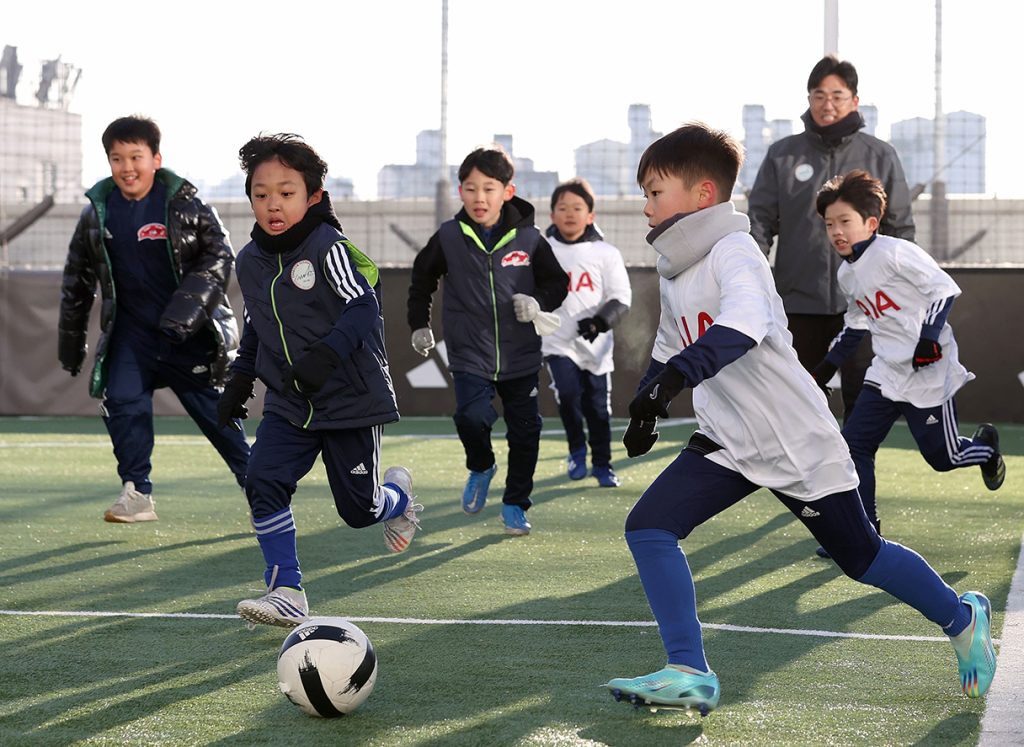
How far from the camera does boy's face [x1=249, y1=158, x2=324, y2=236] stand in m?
5.15

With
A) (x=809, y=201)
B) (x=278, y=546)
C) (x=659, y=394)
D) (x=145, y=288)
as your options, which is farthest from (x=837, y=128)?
(x=659, y=394)

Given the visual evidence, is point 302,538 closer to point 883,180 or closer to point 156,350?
point 156,350

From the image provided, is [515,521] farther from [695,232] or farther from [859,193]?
[695,232]

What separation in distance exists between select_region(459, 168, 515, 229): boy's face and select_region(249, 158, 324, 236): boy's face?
2.17m

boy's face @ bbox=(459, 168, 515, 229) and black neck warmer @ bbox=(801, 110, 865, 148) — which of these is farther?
black neck warmer @ bbox=(801, 110, 865, 148)

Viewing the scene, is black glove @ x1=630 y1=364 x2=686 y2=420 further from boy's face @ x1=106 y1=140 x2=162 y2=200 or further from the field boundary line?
boy's face @ x1=106 y1=140 x2=162 y2=200

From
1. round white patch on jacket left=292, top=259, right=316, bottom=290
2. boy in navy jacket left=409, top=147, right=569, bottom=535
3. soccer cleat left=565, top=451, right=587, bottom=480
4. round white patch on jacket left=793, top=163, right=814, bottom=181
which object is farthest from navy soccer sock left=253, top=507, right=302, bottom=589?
soccer cleat left=565, top=451, right=587, bottom=480

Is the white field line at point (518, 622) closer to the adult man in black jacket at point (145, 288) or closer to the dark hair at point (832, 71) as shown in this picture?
the adult man in black jacket at point (145, 288)

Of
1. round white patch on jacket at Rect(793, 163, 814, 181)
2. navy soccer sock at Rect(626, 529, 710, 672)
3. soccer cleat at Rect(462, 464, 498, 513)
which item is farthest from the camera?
round white patch on jacket at Rect(793, 163, 814, 181)

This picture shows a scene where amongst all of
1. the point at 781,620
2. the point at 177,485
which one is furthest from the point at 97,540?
the point at 781,620

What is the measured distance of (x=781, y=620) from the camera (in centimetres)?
520

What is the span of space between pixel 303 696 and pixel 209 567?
2.59 m

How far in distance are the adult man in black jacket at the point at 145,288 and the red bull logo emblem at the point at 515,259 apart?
4.47ft

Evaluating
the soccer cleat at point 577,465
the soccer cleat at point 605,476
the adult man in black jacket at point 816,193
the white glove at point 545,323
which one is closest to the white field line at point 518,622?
the white glove at point 545,323
